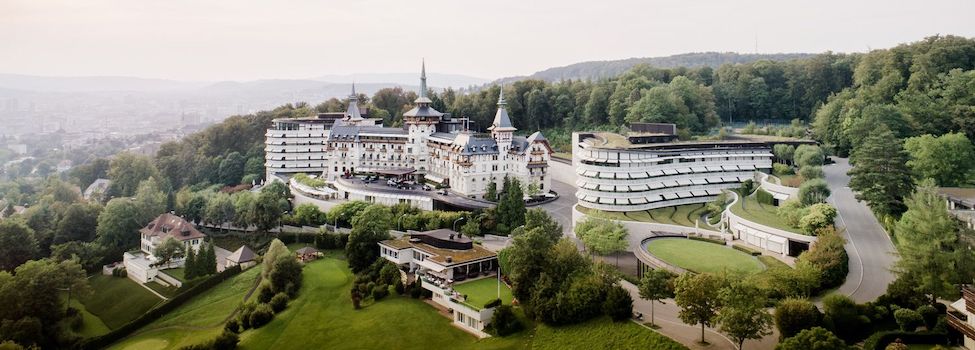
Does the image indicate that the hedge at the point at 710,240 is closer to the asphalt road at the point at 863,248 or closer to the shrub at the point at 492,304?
the asphalt road at the point at 863,248

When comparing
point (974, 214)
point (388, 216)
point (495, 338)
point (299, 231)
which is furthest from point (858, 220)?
point (299, 231)

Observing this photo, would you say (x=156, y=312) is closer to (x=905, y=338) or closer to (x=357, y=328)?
(x=357, y=328)

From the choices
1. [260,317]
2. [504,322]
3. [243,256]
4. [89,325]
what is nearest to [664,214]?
[504,322]

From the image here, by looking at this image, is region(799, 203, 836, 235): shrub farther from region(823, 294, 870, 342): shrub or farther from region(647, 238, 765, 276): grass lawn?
region(823, 294, 870, 342): shrub

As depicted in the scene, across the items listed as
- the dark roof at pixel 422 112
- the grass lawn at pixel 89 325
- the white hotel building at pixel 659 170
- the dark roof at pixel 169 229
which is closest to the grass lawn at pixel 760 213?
the white hotel building at pixel 659 170

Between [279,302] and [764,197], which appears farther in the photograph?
[764,197]

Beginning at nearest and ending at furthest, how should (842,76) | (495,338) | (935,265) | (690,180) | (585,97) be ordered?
(935,265)
(495,338)
(690,180)
(842,76)
(585,97)

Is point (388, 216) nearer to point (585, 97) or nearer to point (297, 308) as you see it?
point (297, 308)
